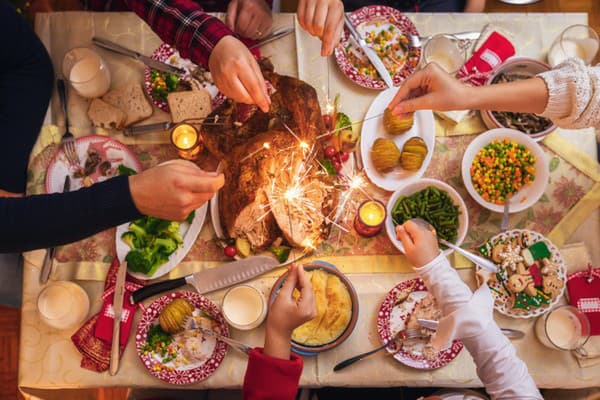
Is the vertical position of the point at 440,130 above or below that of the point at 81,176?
above

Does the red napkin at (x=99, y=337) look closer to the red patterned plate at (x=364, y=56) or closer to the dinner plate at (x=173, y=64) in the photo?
the dinner plate at (x=173, y=64)

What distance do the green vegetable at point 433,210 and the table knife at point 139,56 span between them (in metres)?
1.07

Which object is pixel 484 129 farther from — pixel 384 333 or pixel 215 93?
→ pixel 215 93

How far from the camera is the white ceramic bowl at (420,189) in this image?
5.70 feet

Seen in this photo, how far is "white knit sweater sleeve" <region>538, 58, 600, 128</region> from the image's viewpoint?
1.52 metres

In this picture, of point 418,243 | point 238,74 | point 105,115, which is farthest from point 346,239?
point 105,115

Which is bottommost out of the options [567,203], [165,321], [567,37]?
[165,321]

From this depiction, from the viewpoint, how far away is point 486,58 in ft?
6.19

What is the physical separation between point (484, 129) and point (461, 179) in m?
0.24

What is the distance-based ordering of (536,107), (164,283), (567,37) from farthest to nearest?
(567,37)
(164,283)
(536,107)

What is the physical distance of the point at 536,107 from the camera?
163cm

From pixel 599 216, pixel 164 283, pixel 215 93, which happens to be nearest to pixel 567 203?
pixel 599 216

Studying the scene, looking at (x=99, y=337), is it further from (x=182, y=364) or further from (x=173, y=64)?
(x=173, y=64)

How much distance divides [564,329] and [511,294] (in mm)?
220
